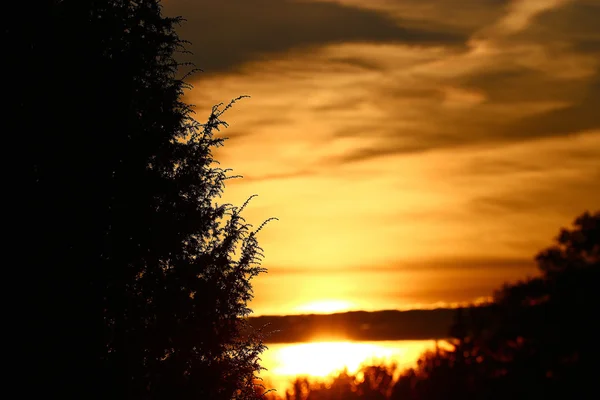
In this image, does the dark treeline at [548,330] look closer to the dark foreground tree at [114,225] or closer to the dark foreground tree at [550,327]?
the dark foreground tree at [550,327]

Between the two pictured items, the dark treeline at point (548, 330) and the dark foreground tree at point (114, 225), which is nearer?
the dark foreground tree at point (114, 225)

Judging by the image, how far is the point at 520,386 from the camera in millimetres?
59062

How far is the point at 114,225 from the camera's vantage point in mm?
16219

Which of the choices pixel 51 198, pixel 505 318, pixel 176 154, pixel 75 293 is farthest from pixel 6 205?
pixel 505 318

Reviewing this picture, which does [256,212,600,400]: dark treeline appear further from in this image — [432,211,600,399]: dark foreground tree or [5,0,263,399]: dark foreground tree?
[5,0,263,399]: dark foreground tree

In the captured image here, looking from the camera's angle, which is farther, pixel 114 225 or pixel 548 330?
pixel 548 330

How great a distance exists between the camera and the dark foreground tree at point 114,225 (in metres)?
14.8

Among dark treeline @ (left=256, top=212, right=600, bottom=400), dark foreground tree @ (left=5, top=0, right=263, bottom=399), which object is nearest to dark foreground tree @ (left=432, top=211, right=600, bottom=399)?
dark treeline @ (left=256, top=212, right=600, bottom=400)

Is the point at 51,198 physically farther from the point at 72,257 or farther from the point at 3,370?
the point at 3,370

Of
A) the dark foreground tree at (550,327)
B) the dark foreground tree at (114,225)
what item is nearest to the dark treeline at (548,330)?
the dark foreground tree at (550,327)

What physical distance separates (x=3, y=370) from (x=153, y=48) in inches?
302

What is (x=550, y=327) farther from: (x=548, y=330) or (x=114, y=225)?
(x=114, y=225)

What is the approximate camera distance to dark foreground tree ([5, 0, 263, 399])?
14773 mm

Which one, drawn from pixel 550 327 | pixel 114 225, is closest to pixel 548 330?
pixel 550 327
